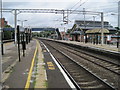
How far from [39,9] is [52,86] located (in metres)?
29.3

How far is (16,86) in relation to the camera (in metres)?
8.08

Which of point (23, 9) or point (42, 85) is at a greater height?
point (23, 9)

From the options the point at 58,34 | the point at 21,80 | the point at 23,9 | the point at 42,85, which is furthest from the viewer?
the point at 58,34

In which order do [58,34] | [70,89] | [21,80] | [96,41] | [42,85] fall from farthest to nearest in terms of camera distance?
[58,34] → [96,41] → [21,80] → [42,85] → [70,89]

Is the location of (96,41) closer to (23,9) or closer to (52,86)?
(23,9)

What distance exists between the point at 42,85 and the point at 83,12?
1207 inches

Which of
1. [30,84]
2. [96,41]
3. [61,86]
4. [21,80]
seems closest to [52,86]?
[61,86]

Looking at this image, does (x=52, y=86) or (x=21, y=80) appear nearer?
(x=52, y=86)

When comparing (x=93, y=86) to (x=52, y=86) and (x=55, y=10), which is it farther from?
(x=55, y=10)

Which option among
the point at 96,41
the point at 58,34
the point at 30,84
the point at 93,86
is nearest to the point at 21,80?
the point at 30,84

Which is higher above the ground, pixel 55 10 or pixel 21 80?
pixel 55 10

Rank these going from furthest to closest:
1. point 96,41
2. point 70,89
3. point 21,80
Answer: point 96,41, point 21,80, point 70,89

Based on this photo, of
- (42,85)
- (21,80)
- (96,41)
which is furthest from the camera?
(96,41)

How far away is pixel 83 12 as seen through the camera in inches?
1481
